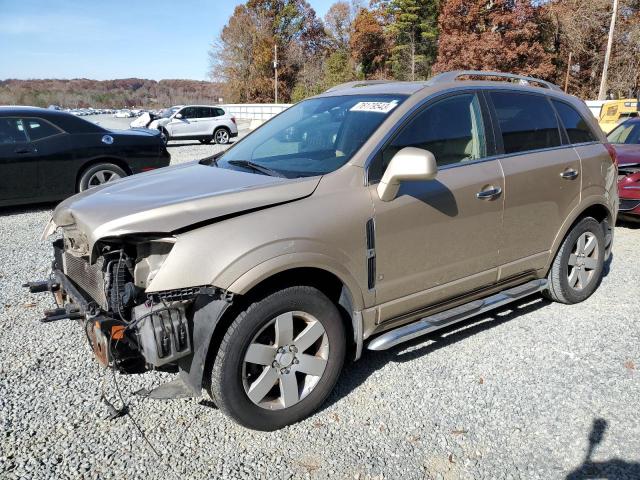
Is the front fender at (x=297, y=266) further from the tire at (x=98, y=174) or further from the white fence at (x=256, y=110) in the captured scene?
the white fence at (x=256, y=110)

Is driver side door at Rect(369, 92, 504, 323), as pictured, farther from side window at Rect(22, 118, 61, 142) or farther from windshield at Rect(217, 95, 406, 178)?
side window at Rect(22, 118, 61, 142)

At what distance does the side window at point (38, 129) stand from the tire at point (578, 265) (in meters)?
7.30

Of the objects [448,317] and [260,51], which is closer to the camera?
[448,317]

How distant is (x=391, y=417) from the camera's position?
3094 millimetres

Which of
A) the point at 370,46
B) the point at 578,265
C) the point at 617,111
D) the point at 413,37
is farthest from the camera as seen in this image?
the point at 370,46

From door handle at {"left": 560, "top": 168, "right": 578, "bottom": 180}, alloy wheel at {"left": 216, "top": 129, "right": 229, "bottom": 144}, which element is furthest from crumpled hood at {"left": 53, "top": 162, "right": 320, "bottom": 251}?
alloy wheel at {"left": 216, "top": 129, "right": 229, "bottom": 144}

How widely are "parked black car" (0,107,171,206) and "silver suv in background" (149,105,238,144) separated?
45.6 feet

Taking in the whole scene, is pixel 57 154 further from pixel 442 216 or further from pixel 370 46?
pixel 370 46

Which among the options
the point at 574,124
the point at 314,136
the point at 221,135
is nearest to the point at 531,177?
the point at 574,124

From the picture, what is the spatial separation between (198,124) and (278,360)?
2127cm

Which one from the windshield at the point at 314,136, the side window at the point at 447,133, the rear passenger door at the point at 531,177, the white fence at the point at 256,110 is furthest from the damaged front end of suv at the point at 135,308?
the white fence at the point at 256,110

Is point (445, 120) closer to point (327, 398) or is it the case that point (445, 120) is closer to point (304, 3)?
point (327, 398)

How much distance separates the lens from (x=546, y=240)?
4.20 m

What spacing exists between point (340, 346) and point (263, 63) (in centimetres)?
5745
